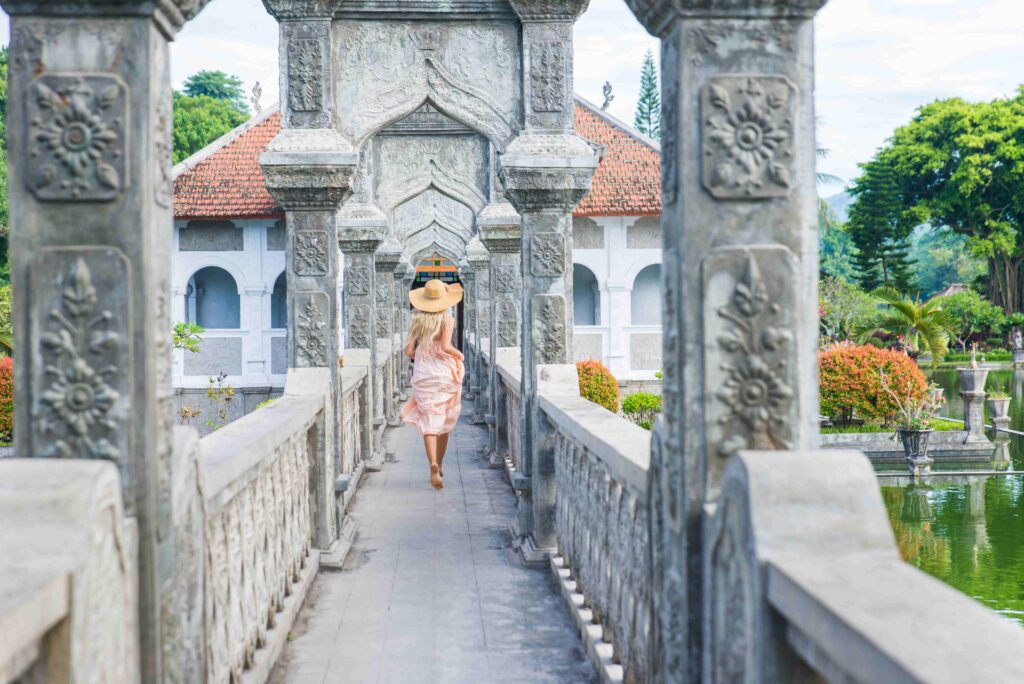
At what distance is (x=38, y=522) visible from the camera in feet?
8.11

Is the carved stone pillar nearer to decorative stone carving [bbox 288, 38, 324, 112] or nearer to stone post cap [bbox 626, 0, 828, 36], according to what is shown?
decorative stone carving [bbox 288, 38, 324, 112]

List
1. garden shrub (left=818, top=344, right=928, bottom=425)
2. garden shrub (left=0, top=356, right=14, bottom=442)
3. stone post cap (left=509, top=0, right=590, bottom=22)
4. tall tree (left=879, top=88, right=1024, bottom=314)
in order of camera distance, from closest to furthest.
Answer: stone post cap (left=509, top=0, right=590, bottom=22), garden shrub (left=0, top=356, right=14, bottom=442), garden shrub (left=818, top=344, right=928, bottom=425), tall tree (left=879, top=88, right=1024, bottom=314)

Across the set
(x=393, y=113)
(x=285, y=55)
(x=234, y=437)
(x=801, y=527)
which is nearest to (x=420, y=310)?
(x=393, y=113)

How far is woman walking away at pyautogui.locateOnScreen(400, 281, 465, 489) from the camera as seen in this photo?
9.45m

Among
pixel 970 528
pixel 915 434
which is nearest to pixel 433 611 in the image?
pixel 970 528

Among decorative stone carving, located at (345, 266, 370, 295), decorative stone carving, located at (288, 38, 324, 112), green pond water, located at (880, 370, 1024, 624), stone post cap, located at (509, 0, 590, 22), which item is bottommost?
green pond water, located at (880, 370, 1024, 624)

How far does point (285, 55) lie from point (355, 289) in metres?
5.32

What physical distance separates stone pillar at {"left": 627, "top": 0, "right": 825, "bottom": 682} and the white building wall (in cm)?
2207

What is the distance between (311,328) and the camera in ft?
25.2

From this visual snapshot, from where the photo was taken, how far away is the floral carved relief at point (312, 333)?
7.64 metres

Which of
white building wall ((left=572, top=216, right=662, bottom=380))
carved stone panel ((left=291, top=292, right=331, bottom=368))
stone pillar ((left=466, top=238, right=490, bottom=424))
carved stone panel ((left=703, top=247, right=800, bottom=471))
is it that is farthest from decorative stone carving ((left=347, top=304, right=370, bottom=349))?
white building wall ((left=572, top=216, right=662, bottom=380))

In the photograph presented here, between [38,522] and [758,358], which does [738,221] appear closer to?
A: [758,358]

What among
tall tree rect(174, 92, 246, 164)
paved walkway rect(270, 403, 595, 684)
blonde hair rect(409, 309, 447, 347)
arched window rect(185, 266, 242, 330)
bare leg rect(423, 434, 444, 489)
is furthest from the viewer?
tall tree rect(174, 92, 246, 164)

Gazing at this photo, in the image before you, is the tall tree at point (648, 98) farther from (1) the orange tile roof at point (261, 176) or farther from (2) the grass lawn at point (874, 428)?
(2) the grass lawn at point (874, 428)
